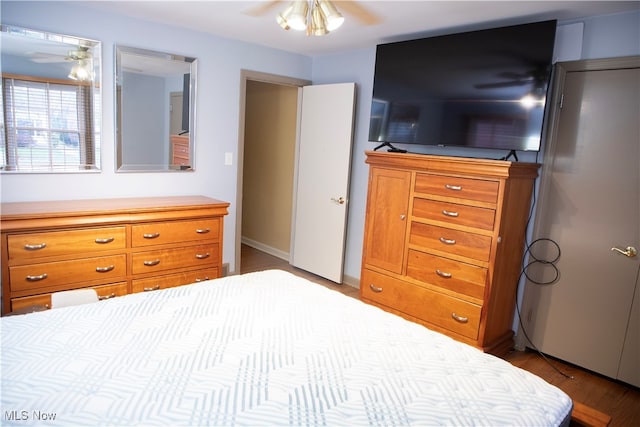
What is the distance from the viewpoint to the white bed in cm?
112

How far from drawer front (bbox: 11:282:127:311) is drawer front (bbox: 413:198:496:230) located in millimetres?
2162

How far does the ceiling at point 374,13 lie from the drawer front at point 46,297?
197 centimetres

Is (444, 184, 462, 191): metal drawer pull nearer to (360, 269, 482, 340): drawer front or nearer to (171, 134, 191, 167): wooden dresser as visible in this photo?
(360, 269, 482, 340): drawer front

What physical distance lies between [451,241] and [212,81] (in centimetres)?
250

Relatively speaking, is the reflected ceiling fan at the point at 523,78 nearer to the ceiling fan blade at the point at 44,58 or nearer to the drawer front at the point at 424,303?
the drawer front at the point at 424,303

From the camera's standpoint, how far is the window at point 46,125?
282cm

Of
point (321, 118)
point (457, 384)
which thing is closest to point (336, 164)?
point (321, 118)

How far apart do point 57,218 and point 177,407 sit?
200 centimetres

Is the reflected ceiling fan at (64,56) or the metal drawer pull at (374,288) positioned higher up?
the reflected ceiling fan at (64,56)

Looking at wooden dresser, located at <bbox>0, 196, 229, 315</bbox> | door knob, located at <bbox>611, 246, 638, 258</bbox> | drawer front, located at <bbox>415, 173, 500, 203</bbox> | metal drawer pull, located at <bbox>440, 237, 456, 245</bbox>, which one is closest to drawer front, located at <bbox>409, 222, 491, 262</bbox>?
metal drawer pull, located at <bbox>440, 237, 456, 245</bbox>

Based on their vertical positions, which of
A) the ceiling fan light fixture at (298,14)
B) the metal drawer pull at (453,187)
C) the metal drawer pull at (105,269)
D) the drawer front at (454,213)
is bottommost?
the metal drawer pull at (105,269)

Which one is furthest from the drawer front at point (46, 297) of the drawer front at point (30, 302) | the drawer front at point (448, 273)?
the drawer front at point (448, 273)

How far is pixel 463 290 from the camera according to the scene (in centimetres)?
281

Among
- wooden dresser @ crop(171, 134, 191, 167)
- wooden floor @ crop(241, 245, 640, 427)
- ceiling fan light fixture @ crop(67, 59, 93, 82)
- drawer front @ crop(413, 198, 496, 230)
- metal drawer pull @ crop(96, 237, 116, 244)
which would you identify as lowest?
wooden floor @ crop(241, 245, 640, 427)
